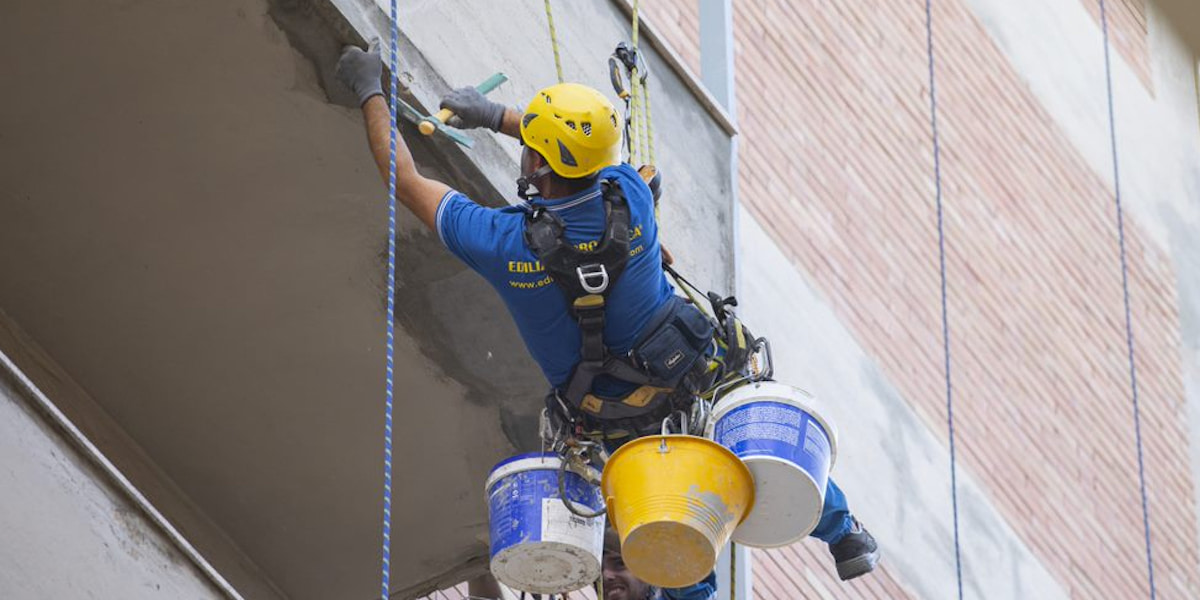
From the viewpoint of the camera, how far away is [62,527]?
631 centimetres

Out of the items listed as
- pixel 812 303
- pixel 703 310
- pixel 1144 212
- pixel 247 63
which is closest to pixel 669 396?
pixel 703 310

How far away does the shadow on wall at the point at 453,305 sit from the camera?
8.53 m

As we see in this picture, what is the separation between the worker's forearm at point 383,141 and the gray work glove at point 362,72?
35 mm

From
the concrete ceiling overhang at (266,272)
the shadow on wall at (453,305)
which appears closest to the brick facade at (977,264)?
the concrete ceiling overhang at (266,272)

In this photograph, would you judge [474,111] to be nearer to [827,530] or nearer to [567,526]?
[567,526]

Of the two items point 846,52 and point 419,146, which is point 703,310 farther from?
point 846,52

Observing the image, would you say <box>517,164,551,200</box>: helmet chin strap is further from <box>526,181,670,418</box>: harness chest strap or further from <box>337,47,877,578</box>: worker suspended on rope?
<box>526,181,670,418</box>: harness chest strap

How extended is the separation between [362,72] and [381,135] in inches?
9.1

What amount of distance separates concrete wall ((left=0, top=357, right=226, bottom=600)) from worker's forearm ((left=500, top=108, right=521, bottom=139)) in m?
2.43

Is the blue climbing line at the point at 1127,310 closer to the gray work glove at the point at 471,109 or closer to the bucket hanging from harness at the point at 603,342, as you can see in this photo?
the bucket hanging from harness at the point at 603,342

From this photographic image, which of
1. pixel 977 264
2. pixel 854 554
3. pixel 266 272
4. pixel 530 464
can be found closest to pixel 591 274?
pixel 530 464

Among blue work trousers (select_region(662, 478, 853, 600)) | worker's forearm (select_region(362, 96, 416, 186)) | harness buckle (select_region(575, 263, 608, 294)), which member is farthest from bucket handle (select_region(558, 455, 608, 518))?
worker's forearm (select_region(362, 96, 416, 186))

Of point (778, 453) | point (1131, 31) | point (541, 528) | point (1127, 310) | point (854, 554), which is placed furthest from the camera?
point (1131, 31)

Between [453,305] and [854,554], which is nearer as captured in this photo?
[854,554]
